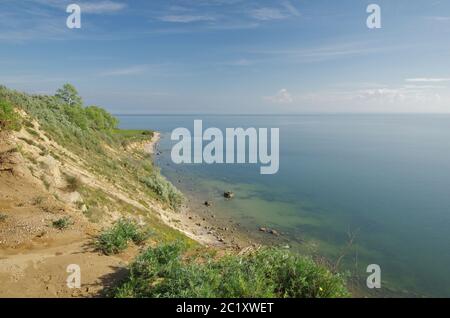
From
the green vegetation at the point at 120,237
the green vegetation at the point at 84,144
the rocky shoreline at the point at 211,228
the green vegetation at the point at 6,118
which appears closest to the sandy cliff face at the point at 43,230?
the green vegetation at the point at 120,237

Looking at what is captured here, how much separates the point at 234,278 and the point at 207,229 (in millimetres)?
25019

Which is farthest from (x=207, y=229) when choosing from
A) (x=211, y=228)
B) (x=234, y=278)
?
(x=234, y=278)

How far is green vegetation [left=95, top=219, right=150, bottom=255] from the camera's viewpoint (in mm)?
9188

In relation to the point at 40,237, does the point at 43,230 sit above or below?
above

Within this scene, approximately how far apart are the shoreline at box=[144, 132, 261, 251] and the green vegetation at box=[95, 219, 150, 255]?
51.8 ft

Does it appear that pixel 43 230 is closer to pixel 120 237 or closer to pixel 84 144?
pixel 120 237

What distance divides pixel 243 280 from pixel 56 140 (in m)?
25.3

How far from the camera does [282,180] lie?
180 feet

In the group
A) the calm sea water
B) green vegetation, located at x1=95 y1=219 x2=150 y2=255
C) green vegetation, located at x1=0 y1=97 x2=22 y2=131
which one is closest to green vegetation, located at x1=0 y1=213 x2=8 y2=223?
green vegetation, located at x1=95 y1=219 x2=150 y2=255

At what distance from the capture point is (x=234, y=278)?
6.50 m

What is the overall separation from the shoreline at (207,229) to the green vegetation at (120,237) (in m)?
15.8

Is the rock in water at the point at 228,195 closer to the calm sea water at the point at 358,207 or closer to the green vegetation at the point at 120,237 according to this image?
the calm sea water at the point at 358,207
